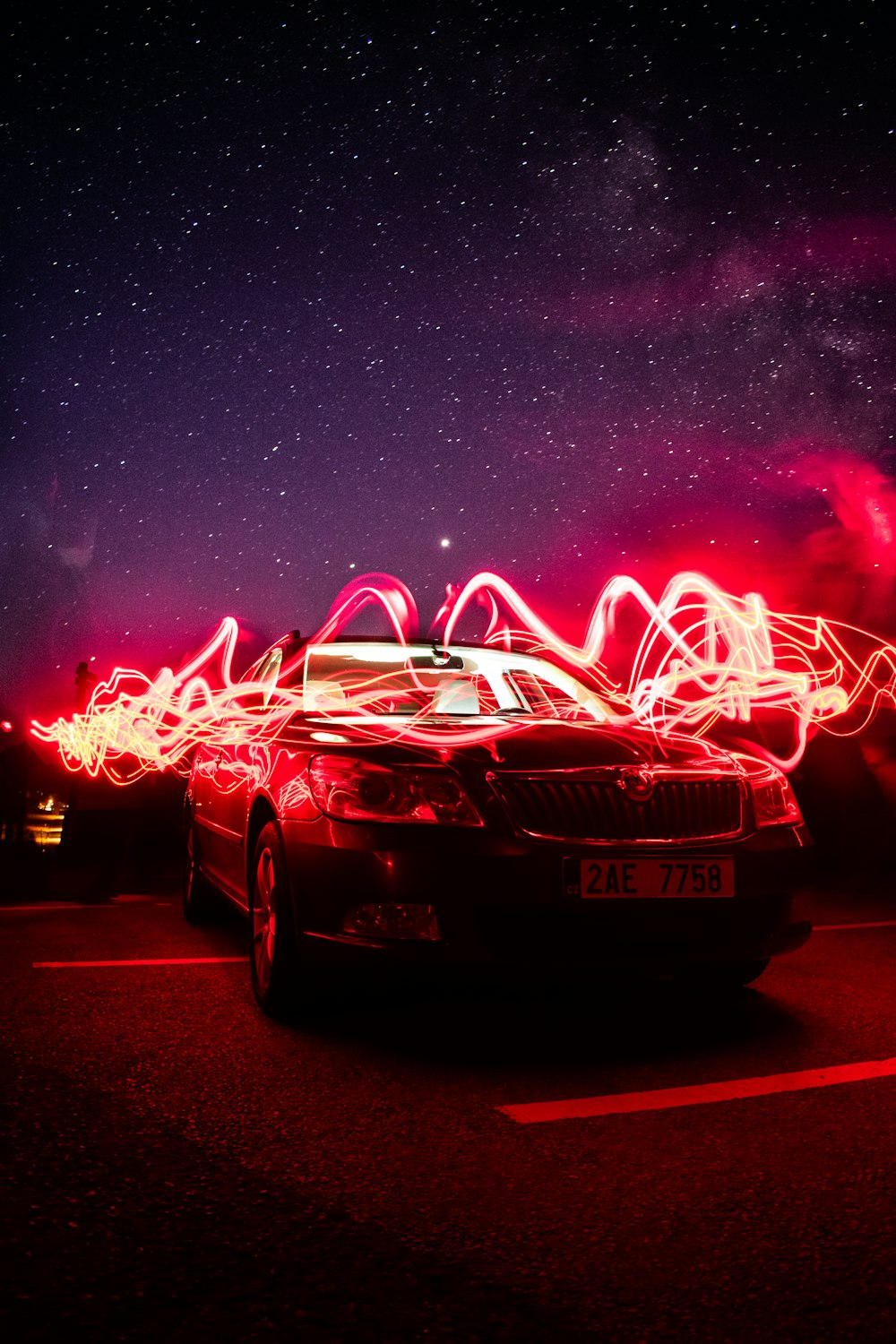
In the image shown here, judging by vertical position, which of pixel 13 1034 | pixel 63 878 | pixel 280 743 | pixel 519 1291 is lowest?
pixel 63 878

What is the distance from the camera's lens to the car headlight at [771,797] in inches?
173

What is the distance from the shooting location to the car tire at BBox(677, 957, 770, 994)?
15.7ft

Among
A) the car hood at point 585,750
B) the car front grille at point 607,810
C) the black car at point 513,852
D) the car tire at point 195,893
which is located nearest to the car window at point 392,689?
the black car at point 513,852

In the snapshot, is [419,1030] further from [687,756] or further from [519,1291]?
[519,1291]

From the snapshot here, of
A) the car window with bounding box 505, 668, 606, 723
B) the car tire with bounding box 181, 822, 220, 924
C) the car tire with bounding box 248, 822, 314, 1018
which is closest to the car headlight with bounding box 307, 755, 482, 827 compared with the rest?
the car tire with bounding box 248, 822, 314, 1018

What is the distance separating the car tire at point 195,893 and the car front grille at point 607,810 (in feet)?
11.0

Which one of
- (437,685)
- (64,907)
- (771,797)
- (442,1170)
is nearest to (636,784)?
(771,797)

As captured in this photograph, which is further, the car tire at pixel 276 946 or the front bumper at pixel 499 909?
the car tire at pixel 276 946

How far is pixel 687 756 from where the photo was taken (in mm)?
4473

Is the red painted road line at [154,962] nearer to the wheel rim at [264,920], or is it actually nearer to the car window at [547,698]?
the wheel rim at [264,920]

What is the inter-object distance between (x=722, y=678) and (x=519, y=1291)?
9.35 meters

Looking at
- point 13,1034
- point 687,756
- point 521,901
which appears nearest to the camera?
point 521,901

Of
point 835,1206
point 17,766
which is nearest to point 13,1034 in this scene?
point 835,1206

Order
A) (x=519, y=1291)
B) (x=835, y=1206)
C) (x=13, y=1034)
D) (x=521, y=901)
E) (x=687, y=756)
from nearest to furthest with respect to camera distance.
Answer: (x=519, y=1291)
(x=835, y=1206)
(x=521, y=901)
(x=13, y=1034)
(x=687, y=756)
